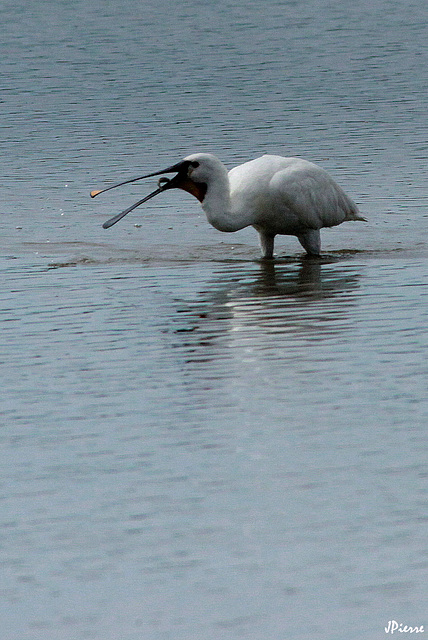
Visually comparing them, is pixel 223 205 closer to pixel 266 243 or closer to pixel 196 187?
pixel 196 187

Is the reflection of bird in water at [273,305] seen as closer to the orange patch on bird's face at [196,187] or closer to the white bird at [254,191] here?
the white bird at [254,191]

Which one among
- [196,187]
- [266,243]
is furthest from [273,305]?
[266,243]

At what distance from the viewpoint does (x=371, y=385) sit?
10352mm

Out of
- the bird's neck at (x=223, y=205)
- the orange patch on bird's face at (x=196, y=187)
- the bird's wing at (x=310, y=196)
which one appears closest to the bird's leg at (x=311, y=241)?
the bird's wing at (x=310, y=196)

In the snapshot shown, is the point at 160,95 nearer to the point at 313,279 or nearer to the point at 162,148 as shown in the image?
the point at 162,148

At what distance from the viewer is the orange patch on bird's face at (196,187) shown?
1574 centimetres

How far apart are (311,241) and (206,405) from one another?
6657 millimetres

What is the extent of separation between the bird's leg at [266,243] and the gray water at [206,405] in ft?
1.03

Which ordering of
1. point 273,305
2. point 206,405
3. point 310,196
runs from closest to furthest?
point 206,405 → point 273,305 → point 310,196

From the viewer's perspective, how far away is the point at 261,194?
15.6 meters

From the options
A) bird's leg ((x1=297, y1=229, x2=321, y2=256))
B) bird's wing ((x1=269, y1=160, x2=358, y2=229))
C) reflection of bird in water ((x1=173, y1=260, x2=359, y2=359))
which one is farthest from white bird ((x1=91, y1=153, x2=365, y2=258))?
reflection of bird in water ((x1=173, y1=260, x2=359, y2=359))

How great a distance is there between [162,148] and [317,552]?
17.8 metres

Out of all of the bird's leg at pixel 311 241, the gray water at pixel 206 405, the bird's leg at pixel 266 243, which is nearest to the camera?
the gray water at pixel 206 405

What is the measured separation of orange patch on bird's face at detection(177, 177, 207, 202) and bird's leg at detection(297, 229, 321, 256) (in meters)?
1.18
